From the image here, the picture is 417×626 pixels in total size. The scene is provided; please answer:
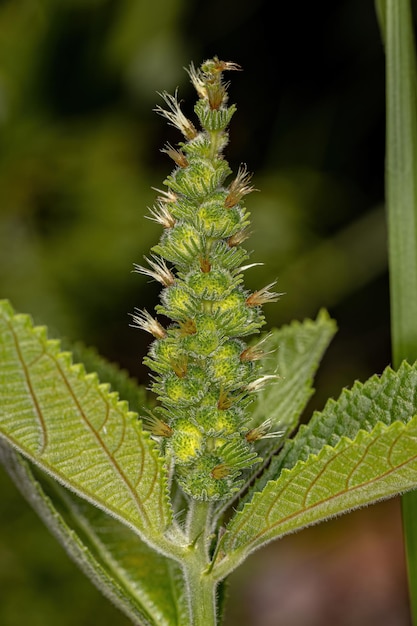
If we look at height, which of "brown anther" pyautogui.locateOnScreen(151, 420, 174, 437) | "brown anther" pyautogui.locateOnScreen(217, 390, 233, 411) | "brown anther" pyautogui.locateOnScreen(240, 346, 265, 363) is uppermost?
"brown anther" pyautogui.locateOnScreen(240, 346, 265, 363)

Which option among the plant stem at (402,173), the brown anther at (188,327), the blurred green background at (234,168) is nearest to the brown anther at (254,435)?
the brown anther at (188,327)

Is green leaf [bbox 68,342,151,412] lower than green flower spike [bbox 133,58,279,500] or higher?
lower

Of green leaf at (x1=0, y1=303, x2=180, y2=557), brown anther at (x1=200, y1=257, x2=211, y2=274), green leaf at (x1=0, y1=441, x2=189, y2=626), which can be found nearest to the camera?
green leaf at (x1=0, y1=303, x2=180, y2=557)

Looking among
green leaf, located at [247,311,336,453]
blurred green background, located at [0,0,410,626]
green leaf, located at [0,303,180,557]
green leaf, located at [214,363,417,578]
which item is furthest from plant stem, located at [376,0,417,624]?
blurred green background, located at [0,0,410,626]

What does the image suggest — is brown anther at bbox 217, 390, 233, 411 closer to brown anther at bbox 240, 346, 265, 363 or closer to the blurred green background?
brown anther at bbox 240, 346, 265, 363

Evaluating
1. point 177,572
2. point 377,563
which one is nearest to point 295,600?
point 377,563

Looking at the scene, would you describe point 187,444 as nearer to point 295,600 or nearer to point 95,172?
point 95,172

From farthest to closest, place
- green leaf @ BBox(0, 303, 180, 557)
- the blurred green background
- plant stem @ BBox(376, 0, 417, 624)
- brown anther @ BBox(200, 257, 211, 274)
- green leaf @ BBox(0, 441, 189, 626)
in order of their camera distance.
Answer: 1. the blurred green background
2. plant stem @ BBox(376, 0, 417, 624)
3. green leaf @ BBox(0, 441, 189, 626)
4. brown anther @ BBox(200, 257, 211, 274)
5. green leaf @ BBox(0, 303, 180, 557)
